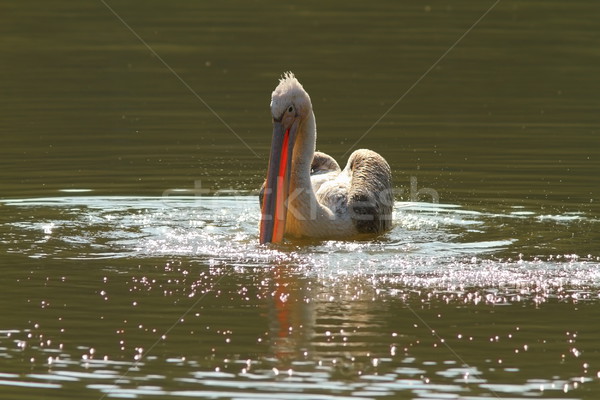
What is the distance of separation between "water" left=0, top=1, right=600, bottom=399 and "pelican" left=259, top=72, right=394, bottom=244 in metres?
0.23

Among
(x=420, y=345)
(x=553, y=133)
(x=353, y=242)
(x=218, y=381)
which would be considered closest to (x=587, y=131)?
(x=553, y=133)

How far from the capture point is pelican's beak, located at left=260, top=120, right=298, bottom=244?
8.61 metres

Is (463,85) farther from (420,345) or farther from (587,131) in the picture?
(420,345)

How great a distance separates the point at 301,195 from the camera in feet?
29.2

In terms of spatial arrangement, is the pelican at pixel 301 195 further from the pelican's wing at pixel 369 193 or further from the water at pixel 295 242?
the water at pixel 295 242

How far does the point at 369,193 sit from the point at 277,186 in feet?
2.80

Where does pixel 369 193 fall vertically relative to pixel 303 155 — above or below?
below

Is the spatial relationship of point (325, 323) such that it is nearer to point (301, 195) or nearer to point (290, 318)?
point (290, 318)

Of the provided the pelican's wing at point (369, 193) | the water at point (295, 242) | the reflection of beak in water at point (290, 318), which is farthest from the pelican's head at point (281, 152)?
the reflection of beak in water at point (290, 318)

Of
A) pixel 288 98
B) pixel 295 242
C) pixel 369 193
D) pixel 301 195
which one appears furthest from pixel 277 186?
pixel 369 193

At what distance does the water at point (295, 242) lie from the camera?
6.10m

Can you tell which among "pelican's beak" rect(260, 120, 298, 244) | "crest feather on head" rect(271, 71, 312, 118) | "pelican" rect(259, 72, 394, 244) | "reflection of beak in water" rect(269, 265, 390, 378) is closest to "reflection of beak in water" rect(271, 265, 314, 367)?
"reflection of beak in water" rect(269, 265, 390, 378)

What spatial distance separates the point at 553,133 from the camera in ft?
41.5

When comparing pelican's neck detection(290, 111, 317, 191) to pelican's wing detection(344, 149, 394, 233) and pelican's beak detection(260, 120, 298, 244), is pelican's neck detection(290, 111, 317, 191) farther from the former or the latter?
pelican's wing detection(344, 149, 394, 233)
